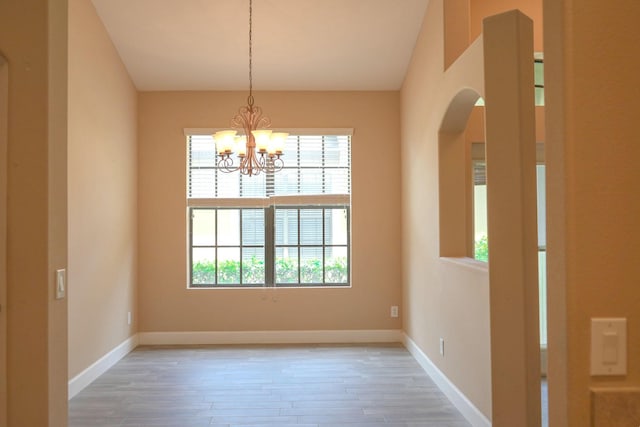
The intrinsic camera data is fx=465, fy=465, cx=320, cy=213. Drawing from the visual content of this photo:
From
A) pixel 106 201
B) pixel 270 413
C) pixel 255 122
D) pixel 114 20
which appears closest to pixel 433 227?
pixel 255 122

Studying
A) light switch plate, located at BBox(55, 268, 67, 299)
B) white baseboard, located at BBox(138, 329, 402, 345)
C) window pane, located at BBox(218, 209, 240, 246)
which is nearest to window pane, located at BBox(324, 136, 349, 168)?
window pane, located at BBox(218, 209, 240, 246)

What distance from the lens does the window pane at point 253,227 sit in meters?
5.57

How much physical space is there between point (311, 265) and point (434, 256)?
1.90 m

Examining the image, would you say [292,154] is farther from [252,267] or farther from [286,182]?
[252,267]

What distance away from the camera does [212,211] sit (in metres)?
5.56

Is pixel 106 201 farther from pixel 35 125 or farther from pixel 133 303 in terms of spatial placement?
pixel 35 125

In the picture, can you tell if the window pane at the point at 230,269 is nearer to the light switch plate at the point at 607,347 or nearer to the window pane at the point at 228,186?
the window pane at the point at 228,186

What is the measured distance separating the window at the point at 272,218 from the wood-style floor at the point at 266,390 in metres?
0.92

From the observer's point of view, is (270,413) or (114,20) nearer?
(270,413)

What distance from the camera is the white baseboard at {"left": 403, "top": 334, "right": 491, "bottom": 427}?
3.07 meters

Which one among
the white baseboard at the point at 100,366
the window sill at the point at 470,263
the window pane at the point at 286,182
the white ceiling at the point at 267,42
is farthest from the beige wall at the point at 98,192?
the window sill at the point at 470,263

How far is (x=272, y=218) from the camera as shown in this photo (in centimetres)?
557

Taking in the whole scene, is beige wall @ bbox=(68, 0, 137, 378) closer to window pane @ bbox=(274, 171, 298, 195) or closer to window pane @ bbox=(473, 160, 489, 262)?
window pane @ bbox=(274, 171, 298, 195)

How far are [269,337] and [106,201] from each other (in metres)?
2.34
